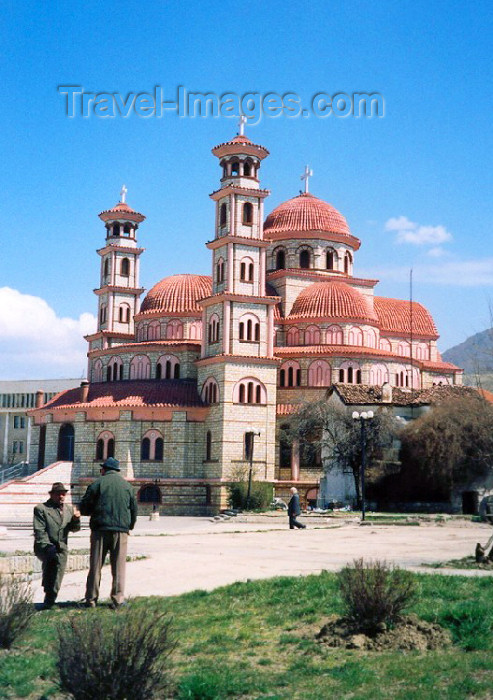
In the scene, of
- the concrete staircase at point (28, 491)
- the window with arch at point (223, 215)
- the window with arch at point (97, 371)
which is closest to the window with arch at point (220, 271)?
the window with arch at point (223, 215)

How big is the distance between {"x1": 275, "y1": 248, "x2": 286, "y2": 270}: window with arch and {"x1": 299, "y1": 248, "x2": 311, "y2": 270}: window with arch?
111cm

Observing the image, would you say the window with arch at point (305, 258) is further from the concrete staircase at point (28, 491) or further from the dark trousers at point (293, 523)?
the dark trousers at point (293, 523)

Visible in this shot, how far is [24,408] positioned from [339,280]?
40.9m

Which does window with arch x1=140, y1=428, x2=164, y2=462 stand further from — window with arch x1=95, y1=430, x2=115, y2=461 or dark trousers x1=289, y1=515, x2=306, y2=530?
dark trousers x1=289, y1=515, x2=306, y2=530

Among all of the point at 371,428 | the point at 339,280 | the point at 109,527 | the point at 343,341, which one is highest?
the point at 339,280

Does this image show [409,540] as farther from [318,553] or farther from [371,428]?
[371,428]

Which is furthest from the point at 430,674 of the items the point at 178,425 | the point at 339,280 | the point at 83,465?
the point at 339,280

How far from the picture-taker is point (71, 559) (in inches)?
557

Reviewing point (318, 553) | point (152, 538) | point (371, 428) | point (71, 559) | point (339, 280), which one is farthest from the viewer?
point (339, 280)

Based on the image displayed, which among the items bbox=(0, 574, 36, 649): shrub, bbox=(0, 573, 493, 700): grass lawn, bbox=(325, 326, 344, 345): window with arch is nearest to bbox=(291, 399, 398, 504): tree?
bbox=(325, 326, 344, 345): window with arch

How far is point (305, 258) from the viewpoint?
5553 cm

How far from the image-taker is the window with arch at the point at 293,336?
169 ft

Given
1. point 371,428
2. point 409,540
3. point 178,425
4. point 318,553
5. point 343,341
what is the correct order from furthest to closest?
point 343,341 → point 178,425 → point 371,428 → point 409,540 → point 318,553

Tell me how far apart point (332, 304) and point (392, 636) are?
43.4m
